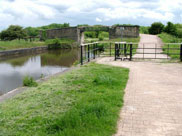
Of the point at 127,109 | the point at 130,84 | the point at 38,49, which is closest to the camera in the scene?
the point at 127,109

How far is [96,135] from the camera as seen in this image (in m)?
3.12

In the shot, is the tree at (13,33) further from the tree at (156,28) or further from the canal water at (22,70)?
the tree at (156,28)

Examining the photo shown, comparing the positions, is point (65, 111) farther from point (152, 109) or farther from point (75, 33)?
point (75, 33)

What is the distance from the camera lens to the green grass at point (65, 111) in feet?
11.0

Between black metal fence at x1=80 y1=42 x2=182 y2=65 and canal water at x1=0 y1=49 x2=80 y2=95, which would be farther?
black metal fence at x1=80 y1=42 x2=182 y2=65

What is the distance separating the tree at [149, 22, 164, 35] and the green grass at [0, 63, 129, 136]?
4223 centimetres

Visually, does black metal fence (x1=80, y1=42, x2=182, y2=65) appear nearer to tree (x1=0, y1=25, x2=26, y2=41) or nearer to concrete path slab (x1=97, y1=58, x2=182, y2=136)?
concrete path slab (x1=97, y1=58, x2=182, y2=136)

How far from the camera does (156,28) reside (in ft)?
150

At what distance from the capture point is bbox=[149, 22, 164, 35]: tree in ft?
148

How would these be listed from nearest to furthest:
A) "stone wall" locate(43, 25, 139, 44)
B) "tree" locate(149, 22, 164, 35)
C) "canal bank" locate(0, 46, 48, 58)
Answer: "canal bank" locate(0, 46, 48, 58), "stone wall" locate(43, 25, 139, 44), "tree" locate(149, 22, 164, 35)

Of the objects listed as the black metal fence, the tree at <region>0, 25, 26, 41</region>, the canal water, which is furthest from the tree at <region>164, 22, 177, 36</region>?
the canal water

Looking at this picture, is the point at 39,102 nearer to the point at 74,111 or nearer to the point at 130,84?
the point at 74,111

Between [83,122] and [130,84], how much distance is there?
3218 mm

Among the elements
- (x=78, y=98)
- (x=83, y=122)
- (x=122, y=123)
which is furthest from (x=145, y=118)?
(x=78, y=98)
